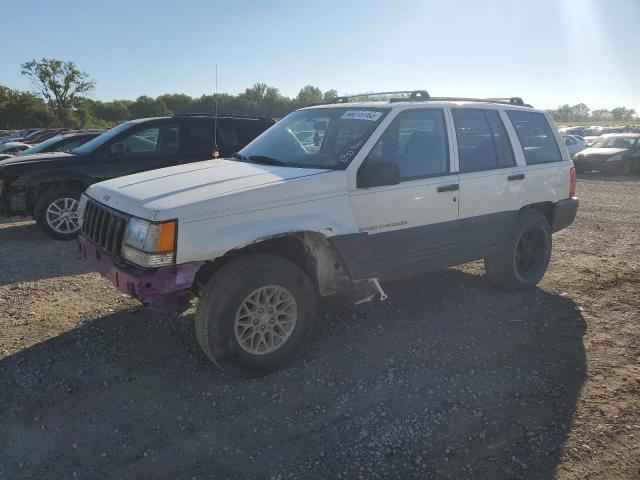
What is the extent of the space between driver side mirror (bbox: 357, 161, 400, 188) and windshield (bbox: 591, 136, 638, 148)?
58.8 feet

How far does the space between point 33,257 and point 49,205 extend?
46.8 inches

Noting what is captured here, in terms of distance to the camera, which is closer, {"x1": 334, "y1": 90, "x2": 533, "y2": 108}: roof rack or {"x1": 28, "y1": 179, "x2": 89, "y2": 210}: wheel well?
{"x1": 334, "y1": 90, "x2": 533, "y2": 108}: roof rack

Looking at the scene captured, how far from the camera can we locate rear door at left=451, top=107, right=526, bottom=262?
4.71 m

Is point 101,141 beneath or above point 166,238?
above

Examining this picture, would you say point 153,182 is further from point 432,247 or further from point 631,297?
point 631,297

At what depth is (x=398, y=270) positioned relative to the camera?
4312 millimetres

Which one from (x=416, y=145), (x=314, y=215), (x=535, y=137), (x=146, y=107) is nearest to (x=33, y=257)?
(x=314, y=215)

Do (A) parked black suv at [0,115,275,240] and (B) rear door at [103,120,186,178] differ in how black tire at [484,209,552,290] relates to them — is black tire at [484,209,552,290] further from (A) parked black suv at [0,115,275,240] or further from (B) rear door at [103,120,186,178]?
(B) rear door at [103,120,186,178]

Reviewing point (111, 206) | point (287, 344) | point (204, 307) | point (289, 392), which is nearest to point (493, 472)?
point (289, 392)

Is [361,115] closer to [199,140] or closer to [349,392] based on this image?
[349,392]

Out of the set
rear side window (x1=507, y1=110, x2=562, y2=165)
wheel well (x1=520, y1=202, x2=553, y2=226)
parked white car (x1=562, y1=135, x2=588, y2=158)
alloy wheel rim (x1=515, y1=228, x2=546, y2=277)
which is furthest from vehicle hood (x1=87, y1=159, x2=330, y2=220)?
parked white car (x1=562, y1=135, x2=588, y2=158)

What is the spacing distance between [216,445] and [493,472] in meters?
1.57

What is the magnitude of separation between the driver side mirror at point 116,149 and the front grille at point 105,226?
162 inches

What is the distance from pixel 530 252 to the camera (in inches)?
218
